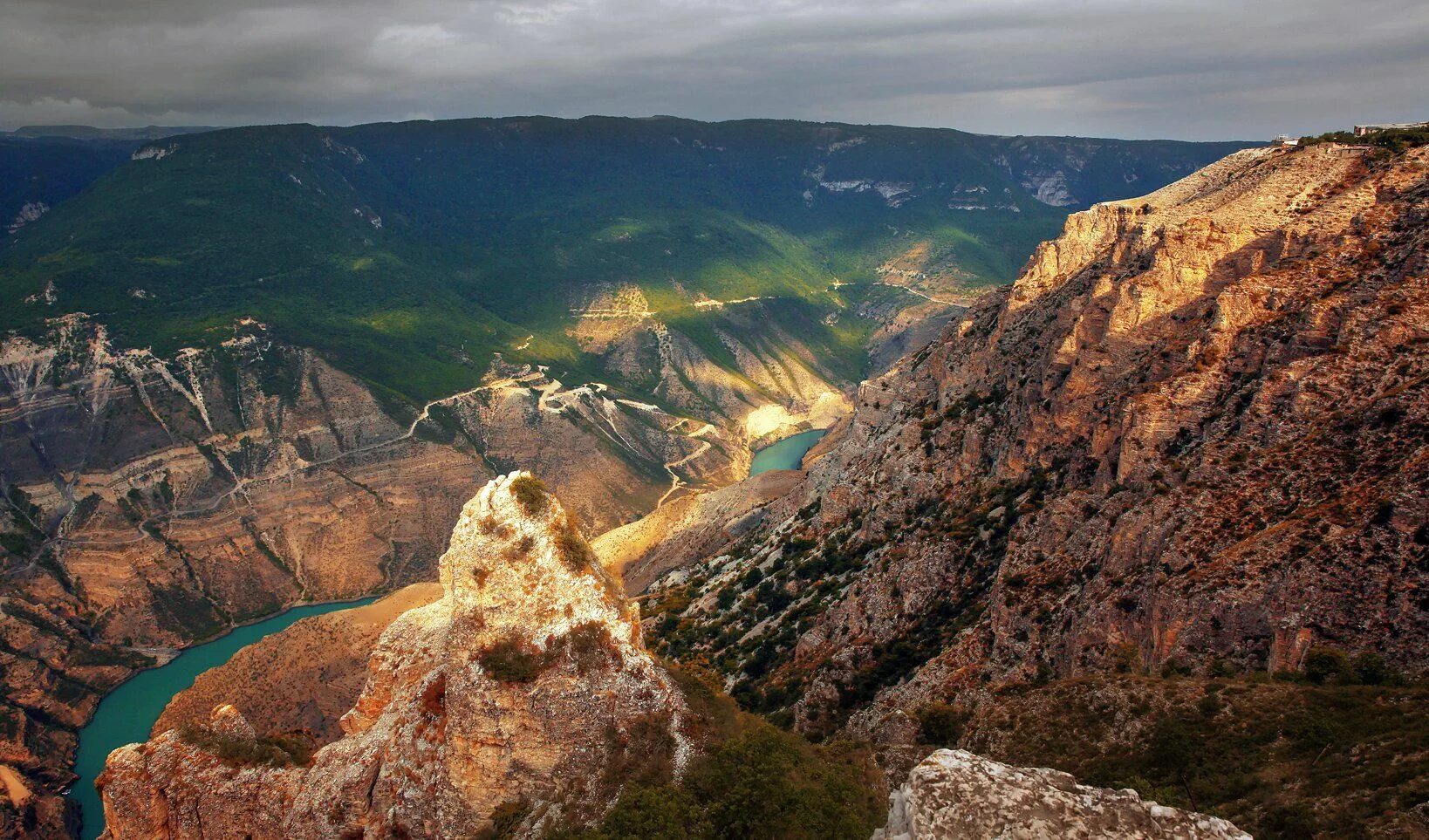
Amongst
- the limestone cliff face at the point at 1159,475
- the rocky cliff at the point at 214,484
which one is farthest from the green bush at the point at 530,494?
the rocky cliff at the point at 214,484

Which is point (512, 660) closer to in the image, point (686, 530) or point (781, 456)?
point (686, 530)

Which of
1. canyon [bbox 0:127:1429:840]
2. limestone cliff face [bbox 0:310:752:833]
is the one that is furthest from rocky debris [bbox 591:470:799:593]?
limestone cliff face [bbox 0:310:752:833]

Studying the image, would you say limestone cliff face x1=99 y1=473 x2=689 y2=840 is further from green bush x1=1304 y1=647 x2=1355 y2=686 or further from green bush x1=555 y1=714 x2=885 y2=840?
green bush x1=1304 y1=647 x2=1355 y2=686

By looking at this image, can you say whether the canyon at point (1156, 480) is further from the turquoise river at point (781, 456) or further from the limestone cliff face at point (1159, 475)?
the turquoise river at point (781, 456)

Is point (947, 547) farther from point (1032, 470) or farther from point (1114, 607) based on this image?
point (1114, 607)

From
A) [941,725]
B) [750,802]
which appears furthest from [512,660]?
[941,725]

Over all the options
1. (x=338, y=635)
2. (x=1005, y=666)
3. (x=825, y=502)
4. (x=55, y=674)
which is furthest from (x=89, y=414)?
(x=1005, y=666)
